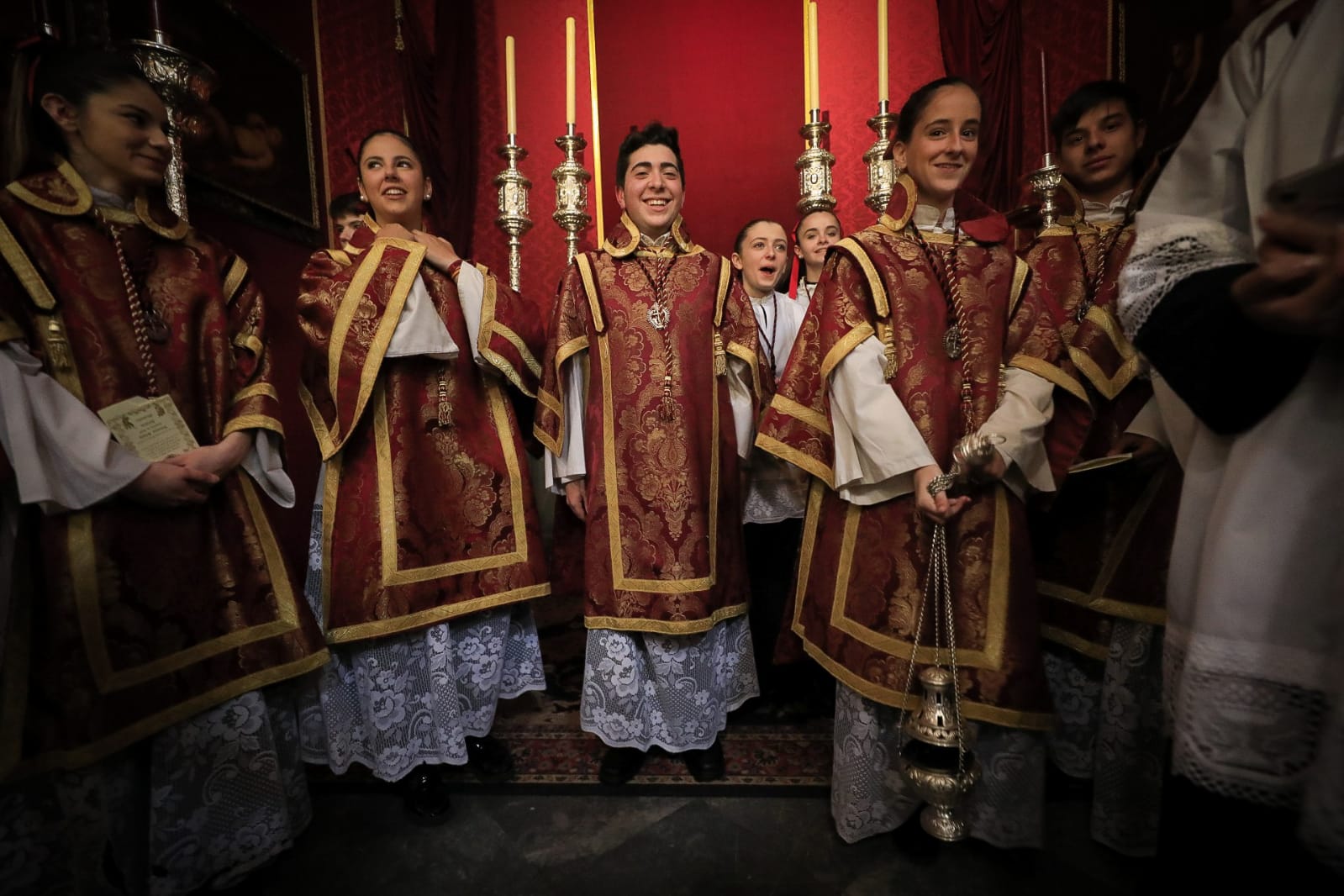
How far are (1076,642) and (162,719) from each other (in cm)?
277

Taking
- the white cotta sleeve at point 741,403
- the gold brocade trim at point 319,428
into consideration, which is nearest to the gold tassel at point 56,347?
the gold brocade trim at point 319,428

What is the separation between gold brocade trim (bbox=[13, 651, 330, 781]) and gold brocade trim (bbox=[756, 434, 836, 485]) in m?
1.60

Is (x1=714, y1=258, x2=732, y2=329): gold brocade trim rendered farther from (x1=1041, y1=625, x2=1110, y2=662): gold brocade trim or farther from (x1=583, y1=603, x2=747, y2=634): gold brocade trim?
(x1=1041, y1=625, x2=1110, y2=662): gold brocade trim

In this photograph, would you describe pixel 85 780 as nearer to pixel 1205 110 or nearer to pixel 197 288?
pixel 197 288

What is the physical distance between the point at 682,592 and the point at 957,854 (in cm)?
116

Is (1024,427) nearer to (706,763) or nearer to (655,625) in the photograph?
(655,625)

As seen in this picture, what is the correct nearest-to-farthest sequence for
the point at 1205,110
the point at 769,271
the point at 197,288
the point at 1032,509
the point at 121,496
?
the point at 1205,110 < the point at 121,496 < the point at 197,288 < the point at 1032,509 < the point at 769,271

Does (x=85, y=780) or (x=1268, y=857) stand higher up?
(x=1268, y=857)

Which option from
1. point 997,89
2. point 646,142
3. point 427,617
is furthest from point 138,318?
point 997,89

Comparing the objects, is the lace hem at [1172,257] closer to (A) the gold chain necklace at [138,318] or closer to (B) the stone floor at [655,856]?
(B) the stone floor at [655,856]

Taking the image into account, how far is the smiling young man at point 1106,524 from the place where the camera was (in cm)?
179

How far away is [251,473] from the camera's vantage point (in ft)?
5.91

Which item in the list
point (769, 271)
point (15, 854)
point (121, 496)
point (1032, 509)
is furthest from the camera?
point (769, 271)

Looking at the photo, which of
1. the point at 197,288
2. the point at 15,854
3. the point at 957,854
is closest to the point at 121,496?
the point at 197,288
